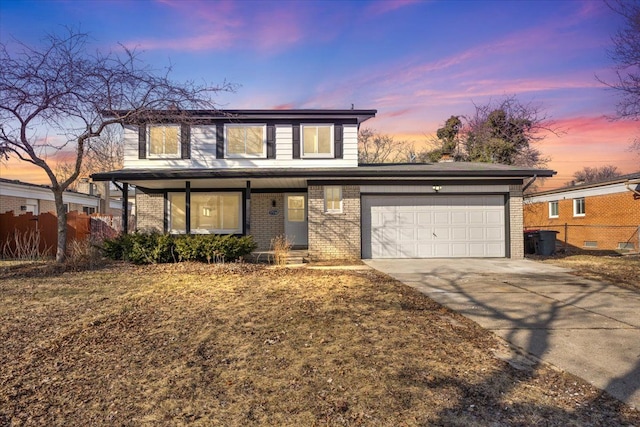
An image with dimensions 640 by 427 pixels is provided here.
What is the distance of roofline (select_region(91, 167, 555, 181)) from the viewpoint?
472 inches

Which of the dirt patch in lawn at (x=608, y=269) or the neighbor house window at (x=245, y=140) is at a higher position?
the neighbor house window at (x=245, y=140)

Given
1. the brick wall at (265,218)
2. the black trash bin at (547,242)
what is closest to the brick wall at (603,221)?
the black trash bin at (547,242)

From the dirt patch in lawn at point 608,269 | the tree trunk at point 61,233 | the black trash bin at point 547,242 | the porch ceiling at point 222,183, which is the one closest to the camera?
the dirt patch in lawn at point 608,269

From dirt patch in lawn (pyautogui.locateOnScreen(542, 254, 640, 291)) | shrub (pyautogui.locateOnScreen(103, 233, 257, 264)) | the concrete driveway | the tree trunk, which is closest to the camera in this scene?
the concrete driveway

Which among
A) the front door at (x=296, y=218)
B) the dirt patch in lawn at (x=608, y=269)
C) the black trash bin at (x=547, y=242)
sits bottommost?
the dirt patch in lawn at (x=608, y=269)

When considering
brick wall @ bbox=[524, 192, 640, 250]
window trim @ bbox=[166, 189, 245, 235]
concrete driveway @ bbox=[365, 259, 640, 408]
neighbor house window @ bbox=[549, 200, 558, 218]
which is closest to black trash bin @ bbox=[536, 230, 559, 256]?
concrete driveway @ bbox=[365, 259, 640, 408]

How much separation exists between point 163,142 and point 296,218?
5.58 meters

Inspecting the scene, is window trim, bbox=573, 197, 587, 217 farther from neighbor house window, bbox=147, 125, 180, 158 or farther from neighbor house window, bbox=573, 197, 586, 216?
neighbor house window, bbox=147, 125, 180, 158

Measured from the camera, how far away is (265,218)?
1506 centimetres

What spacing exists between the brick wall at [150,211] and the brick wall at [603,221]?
59.4 ft

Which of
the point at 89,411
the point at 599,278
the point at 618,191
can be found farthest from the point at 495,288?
the point at 618,191

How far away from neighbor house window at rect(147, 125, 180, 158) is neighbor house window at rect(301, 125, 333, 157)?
178 inches

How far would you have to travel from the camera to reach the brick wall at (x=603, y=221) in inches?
734

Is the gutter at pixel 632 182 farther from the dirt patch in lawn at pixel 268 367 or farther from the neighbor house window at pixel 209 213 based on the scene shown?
the neighbor house window at pixel 209 213
